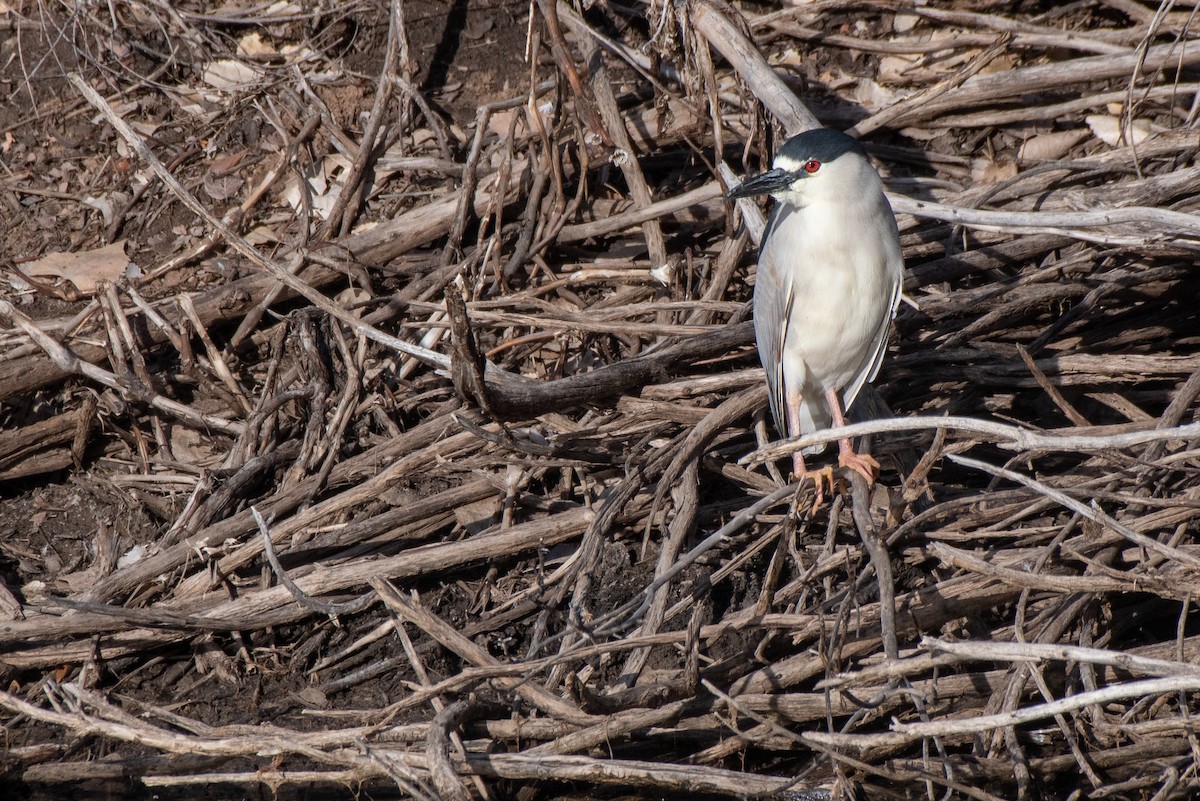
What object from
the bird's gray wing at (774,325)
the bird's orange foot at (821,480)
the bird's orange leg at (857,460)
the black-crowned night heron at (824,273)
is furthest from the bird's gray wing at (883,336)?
the bird's orange foot at (821,480)

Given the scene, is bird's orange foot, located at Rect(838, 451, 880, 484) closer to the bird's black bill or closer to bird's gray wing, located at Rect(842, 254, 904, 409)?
bird's gray wing, located at Rect(842, 254, 904, 409)

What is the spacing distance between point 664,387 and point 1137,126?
263 centimetres

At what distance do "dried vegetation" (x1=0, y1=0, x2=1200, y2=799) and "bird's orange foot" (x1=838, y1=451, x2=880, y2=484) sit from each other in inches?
5.9

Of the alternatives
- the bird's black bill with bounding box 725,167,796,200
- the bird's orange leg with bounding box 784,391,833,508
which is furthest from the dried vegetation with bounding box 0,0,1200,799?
the bird's black bill with bounding box 725,167,796,200

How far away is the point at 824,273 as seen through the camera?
151 inches

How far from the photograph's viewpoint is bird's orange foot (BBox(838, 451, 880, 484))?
12.0 feet

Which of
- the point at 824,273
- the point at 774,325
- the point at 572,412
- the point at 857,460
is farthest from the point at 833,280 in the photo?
the point at 572,412

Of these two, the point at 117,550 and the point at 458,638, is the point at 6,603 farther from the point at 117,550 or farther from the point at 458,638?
the point at 458,638

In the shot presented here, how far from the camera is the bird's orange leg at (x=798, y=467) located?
3.64 meters

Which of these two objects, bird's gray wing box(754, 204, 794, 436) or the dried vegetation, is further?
bird's gray wing box(754, 204, 794, 436)

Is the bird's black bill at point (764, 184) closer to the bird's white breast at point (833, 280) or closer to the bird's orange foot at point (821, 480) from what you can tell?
the bird's white breast at point (833, 280)

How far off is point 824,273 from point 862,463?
27.0 inches

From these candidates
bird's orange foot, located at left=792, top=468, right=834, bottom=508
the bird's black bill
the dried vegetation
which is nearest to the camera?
the dried vegetation

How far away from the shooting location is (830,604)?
3521mm
